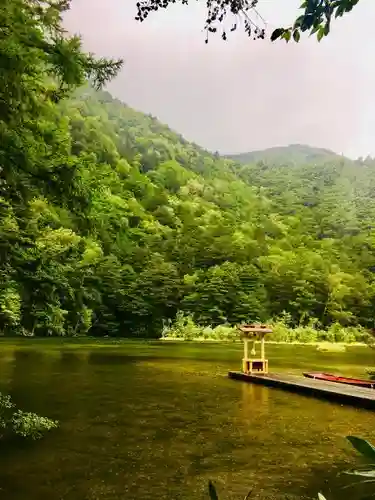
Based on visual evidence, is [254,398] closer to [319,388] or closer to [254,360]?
[319,388]

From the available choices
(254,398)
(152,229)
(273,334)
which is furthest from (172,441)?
(152,229)

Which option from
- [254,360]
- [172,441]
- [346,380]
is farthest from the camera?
[254,360]

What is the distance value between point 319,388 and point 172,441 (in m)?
9.45

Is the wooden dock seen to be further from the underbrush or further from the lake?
the underbrush

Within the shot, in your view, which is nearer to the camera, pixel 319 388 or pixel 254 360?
pixel 319 388

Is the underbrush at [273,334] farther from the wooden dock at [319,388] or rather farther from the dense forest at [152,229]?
the wooden dock at [319,388]

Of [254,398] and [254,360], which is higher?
[254,360]

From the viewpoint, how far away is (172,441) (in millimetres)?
12281

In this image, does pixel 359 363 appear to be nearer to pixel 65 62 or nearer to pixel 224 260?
pixel 65 62

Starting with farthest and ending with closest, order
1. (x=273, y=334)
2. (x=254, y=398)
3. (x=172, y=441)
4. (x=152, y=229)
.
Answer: (x=152, y=229) < (x=273, y=334) < (x=254, y=398) < (x=172, y=441)

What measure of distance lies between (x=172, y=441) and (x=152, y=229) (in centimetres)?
8741

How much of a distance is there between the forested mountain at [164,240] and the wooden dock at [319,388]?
303 inches

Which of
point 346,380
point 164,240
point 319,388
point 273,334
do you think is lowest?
point 319,388

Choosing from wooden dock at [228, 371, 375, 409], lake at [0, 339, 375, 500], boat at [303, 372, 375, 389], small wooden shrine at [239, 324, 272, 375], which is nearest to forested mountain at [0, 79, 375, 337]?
lake at [0, 339, 375, 500]
